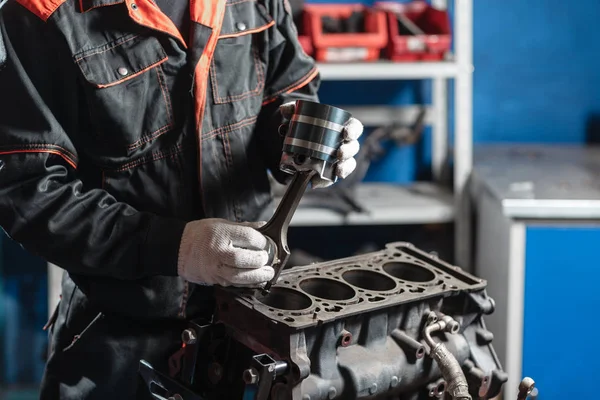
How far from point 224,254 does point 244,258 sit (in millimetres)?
41

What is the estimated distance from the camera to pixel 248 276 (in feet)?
3.85

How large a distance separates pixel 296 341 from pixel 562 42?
2118 millimetres

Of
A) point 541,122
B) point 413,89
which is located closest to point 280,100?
point 413,89

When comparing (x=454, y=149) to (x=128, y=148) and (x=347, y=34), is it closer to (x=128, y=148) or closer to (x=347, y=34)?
(x=347, y=34)

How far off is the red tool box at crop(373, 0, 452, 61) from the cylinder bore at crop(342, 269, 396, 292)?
4.20 ft

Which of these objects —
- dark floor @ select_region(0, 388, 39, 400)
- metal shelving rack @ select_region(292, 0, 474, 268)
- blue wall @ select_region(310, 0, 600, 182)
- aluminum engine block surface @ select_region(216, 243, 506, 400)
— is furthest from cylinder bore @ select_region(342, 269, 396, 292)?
dark floor @ select_region(0, 388, 39, 400)

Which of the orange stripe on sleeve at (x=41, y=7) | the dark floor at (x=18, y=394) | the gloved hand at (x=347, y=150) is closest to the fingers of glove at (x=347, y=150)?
the gloved hand at (x=347, y=150)

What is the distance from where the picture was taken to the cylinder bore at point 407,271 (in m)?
1.29

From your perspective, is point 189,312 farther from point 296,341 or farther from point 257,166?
point 296,341

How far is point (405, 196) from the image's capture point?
2635 millimetres

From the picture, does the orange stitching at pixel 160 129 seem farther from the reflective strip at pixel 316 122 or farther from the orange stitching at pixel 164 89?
the reflective strip at pixel 316 122

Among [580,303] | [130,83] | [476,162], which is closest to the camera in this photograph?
[130,83]

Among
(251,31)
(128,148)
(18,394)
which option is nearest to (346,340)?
(128,148)

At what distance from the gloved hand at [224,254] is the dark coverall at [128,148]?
3 cm
